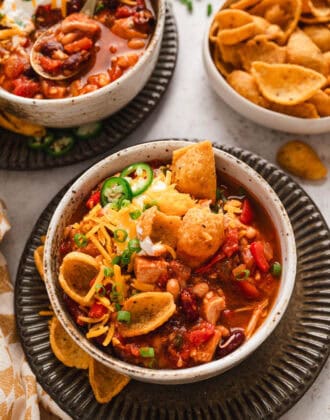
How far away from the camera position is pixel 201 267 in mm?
2666

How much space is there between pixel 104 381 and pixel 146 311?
0.45 metres

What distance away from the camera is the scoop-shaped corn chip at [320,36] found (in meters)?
3.30

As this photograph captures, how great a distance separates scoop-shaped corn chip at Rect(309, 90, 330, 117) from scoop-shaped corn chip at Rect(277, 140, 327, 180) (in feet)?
0.65

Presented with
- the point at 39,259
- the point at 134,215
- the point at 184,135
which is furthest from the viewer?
the point at 184,135

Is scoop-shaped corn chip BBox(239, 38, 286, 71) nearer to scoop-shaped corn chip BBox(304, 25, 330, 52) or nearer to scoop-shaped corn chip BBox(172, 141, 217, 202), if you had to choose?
scoop-shaped corn chip BBox(304, 25, 330, 52)

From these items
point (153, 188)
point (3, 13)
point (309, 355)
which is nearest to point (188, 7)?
point (3, 13)

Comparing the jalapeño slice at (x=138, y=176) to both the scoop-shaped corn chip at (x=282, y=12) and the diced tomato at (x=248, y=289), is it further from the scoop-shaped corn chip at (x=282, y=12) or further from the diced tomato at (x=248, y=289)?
the scoop-shaped corn chip at (x=282, y=12)

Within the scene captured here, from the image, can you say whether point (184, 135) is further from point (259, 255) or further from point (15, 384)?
point (15, 384)

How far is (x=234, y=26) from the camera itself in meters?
3.30

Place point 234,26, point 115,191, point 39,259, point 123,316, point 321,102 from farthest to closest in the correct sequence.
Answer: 1. point 234,26
2. point 321,102
3. point 39,259
4. point 115,191
5. point 123,316

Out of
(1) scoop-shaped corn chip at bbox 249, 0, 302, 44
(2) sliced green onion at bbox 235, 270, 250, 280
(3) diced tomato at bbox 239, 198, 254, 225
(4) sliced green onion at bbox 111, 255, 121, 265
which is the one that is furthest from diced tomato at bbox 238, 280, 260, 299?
(1) scoop-shaped corn chip at bbox 249, 0, 302, 44

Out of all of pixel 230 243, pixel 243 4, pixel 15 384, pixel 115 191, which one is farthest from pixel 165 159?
pixel 15 384

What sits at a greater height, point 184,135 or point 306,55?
point 306,55

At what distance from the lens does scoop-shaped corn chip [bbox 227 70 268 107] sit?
324cm
